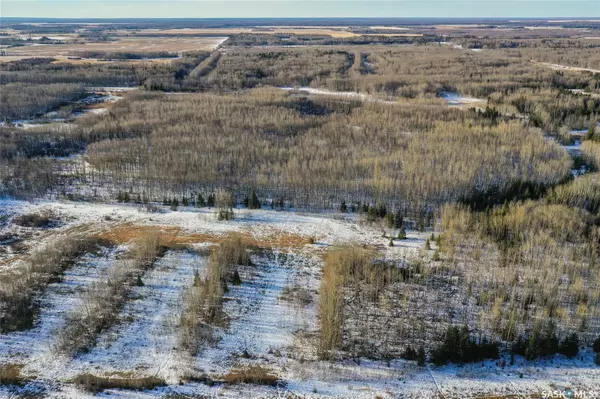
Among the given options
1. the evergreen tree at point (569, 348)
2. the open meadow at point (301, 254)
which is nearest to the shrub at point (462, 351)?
the open meadow at point (301, 254)

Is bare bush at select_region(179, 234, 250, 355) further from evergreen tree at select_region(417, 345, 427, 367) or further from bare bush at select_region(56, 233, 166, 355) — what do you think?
evergreen tree at select_region(417, 345, 427, 367)

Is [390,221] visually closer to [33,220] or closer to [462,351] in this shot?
[462,351]

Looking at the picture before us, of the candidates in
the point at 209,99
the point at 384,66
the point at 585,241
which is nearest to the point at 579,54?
the point at 384,66

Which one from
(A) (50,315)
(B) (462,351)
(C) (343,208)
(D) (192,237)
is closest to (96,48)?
(D) (192,237)

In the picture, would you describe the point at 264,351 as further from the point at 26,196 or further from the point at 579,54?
the point at 579,54

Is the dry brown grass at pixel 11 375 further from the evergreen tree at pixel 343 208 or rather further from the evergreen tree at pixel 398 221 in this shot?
the evergreen tree at pixel 398 221

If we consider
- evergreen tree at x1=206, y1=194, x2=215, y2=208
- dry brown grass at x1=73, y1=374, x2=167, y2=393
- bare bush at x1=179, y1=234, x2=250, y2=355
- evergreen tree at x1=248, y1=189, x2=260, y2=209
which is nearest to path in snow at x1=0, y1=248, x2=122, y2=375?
dry brown grass at x1=73, y1=374, x2=167, y2=393
